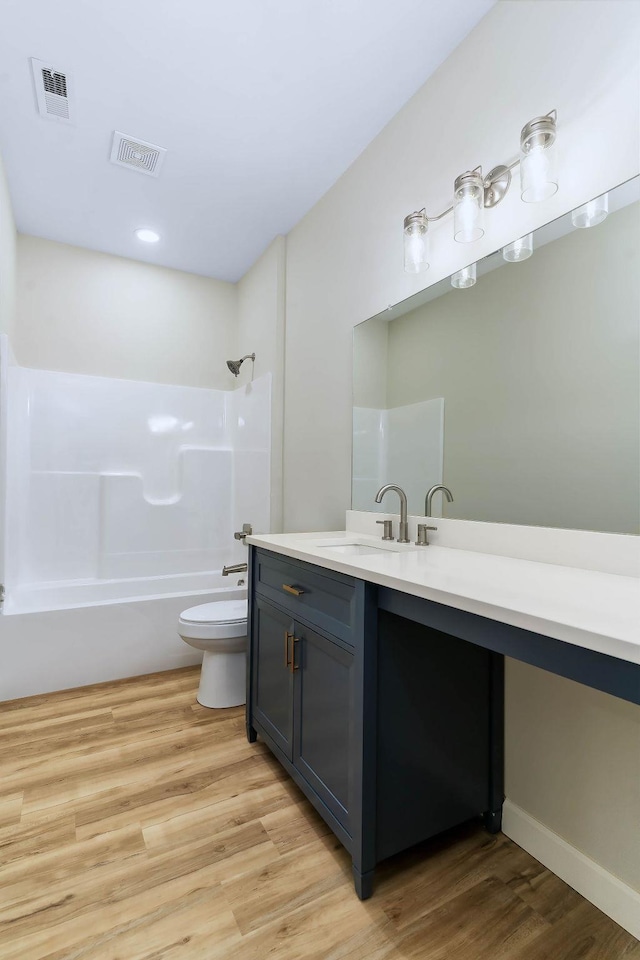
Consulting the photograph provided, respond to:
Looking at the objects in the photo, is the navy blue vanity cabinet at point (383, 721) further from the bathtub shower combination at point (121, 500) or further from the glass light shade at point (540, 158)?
the bathtub shower combination at point (121, 500)

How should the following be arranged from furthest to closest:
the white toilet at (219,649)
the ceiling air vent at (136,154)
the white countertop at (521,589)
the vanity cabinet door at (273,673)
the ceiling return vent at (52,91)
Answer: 1. the white toilet at (219,649)
2. the ceiling air vent at (136,154)
3. the ceiling return vent at (52,91)
4. the vanity cabinet door at (273,673)
5. the white countertop at (521,589)

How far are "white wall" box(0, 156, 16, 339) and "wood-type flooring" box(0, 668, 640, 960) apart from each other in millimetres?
2153

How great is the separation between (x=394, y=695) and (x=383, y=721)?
7 centimetres

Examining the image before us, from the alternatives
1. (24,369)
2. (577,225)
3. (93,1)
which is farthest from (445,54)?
(24,369)

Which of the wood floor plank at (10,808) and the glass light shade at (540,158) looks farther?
the wood floor plank at (10,808)

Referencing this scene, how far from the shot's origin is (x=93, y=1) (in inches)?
59.0

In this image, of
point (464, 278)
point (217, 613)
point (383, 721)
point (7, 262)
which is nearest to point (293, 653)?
point (383, 721)

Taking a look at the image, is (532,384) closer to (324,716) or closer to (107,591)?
(324,716)

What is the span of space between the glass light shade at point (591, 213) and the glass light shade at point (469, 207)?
0.31m

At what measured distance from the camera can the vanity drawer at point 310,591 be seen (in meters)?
1.27

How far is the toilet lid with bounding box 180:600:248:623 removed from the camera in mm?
2232

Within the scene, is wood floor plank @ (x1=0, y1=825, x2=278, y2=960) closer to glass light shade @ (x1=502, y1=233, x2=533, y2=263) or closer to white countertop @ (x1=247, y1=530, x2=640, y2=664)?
white countertop @ (x1=247, y1=530, x2=640, y2=664)

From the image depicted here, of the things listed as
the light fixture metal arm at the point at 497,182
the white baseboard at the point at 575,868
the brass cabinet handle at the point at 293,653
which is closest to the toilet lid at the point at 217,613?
the brass cabinet handle at the point at 293,653

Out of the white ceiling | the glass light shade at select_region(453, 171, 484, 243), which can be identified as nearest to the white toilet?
the glass light shade at select_region(453, 171, 484, 243)
